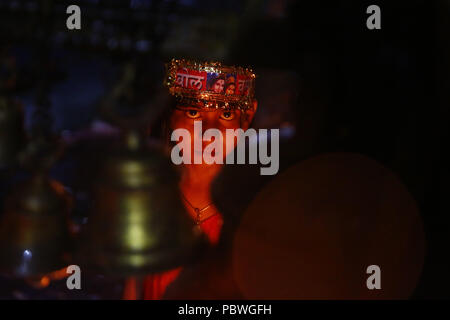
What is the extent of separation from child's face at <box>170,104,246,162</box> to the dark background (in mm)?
99

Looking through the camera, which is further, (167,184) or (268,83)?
(268,83)

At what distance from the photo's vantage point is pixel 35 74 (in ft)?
6.97

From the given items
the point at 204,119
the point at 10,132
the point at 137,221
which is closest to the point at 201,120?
the point at 204,119

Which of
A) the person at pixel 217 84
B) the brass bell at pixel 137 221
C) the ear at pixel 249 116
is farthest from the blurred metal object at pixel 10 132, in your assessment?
the ear at pixel 249 116

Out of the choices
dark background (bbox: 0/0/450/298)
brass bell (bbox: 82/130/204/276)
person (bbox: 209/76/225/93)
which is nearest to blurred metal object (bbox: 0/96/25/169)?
dark background (bbox: 0/0/450/298)

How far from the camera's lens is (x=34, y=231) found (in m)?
1.24

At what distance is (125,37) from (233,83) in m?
0.46

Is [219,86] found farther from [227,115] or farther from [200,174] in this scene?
[200,174]

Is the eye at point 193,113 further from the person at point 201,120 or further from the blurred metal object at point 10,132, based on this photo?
the blurred metal object at point 10,132

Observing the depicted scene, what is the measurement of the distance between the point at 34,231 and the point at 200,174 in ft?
2.59

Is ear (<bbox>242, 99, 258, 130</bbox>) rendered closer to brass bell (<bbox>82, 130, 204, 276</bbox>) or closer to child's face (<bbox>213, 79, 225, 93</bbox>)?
child's face (<bbox>213, 79, 225, 93</bbox>)

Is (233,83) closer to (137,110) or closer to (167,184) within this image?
(137,110)

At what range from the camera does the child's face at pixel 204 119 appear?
186 cm
